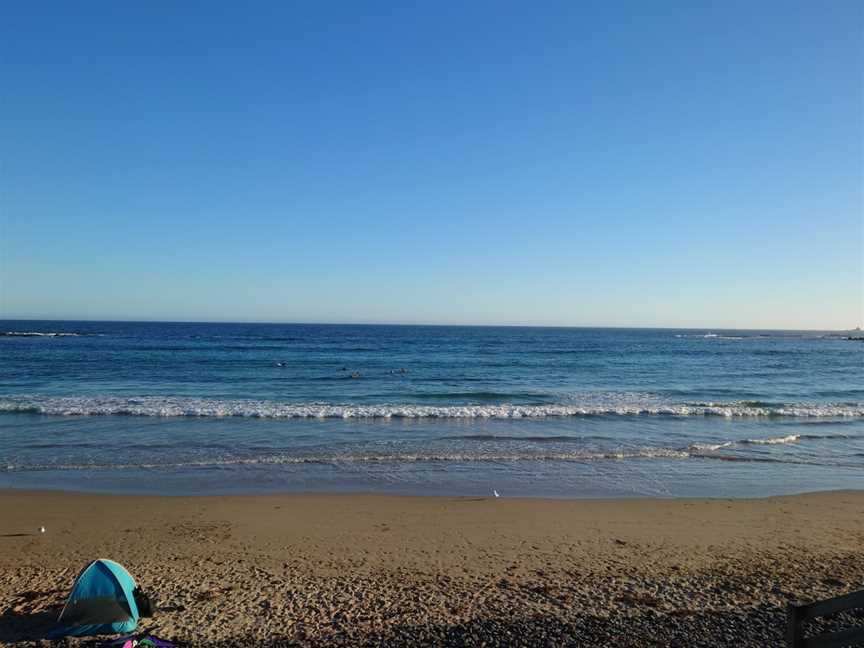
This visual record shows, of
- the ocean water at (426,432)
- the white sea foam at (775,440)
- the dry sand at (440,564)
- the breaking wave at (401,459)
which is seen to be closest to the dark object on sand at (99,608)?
the dry sand at (440,564)

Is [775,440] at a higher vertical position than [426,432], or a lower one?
higher

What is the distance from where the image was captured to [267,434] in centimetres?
1627

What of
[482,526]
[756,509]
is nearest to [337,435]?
[482,526]

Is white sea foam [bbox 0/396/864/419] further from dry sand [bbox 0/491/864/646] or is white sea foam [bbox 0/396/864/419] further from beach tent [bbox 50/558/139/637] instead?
beach tent [bbox 50/558/139/637]

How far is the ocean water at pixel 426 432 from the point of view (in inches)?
467

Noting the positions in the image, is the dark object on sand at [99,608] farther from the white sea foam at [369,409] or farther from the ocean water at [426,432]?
the white sea foam at [369,409]

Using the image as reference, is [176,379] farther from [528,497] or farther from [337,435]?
[528,497]

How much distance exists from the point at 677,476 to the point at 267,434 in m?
10.8

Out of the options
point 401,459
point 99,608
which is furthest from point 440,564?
point 401,459

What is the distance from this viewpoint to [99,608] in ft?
17.5

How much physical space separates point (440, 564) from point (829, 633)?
4430 mm

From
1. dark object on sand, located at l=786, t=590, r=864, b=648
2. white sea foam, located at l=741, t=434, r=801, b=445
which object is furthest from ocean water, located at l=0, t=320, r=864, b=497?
dark object on sand, located at l=786, t=590, r=864, b=648

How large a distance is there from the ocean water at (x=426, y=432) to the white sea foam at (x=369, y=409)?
0.11 metres

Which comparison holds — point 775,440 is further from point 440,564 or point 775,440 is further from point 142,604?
point 142,604
